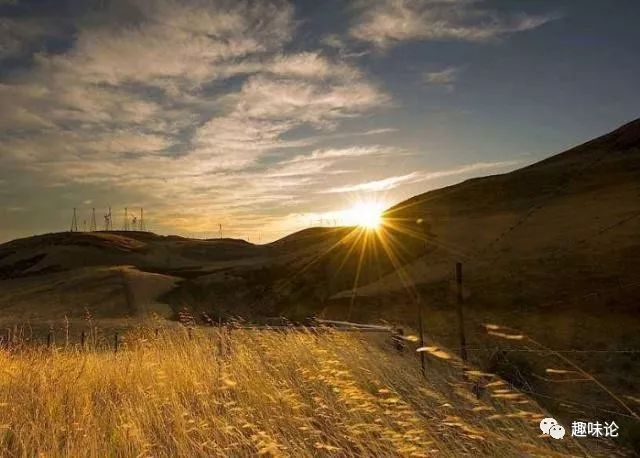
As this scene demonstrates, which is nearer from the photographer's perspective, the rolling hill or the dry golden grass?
the dry golden grass

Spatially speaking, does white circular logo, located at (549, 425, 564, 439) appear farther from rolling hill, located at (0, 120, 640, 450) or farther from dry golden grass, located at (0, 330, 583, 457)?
rolling hill, located at (0, 120, 640, 450)

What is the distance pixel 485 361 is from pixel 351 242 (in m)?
27.9

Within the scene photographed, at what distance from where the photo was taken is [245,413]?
18.2ft

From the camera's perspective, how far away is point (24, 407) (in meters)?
5.62

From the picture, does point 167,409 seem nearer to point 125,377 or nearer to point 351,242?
point 125,377

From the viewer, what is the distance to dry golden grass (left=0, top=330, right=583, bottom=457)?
4.41m

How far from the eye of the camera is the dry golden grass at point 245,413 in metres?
4.41

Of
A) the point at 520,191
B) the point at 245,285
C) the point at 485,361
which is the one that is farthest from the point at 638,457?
the point at 520,191
